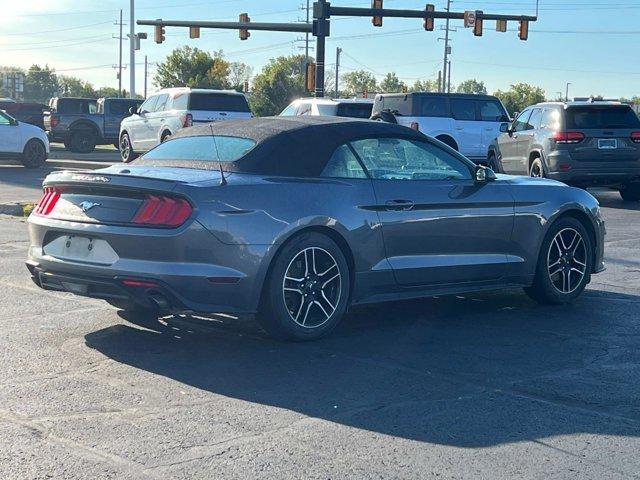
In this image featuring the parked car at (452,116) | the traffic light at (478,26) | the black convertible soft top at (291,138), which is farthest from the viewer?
the traffic light at (478,26)

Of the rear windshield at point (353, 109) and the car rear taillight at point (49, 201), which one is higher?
the rear windshield at point (353, 109)

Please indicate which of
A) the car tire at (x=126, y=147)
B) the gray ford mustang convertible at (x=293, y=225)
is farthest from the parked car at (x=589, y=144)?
the car tire at (x=126, y=147)

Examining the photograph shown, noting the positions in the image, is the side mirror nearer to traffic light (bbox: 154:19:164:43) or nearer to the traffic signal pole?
the traffic signal pole

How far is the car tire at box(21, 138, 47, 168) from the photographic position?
995 inches

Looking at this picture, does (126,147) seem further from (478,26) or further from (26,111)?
(478,26)

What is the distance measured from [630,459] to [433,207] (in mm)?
3087

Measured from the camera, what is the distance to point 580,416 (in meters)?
5.27

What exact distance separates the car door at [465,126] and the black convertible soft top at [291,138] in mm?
16914

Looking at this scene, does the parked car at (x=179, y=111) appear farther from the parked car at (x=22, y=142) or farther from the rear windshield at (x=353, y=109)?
the rear windshield at (x=353, y=109)

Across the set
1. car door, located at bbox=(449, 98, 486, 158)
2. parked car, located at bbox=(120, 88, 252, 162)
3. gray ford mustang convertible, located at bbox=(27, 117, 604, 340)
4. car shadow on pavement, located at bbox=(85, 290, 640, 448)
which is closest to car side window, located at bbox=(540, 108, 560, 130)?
car door, located at bbox=(449, 98, 486, 158)

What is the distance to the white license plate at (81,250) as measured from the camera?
636 cm

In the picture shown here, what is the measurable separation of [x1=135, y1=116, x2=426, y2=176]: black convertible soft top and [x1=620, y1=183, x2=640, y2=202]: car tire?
1190 centimetres

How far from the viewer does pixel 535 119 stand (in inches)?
735

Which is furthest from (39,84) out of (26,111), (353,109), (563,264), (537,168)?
(563,264)
